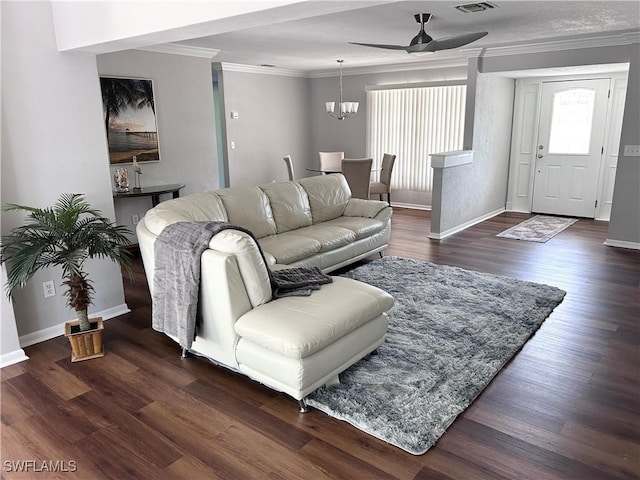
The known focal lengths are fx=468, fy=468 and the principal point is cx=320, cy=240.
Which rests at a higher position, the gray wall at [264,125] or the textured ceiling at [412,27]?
the textured ceiling at [412,27]

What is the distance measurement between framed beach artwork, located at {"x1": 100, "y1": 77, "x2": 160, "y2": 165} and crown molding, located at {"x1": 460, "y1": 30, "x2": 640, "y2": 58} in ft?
13.6

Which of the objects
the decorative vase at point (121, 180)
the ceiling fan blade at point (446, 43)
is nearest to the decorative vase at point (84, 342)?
the decorative vase at point (121, 180)

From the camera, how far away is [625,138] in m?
5.28

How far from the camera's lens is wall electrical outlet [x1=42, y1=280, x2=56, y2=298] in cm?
334

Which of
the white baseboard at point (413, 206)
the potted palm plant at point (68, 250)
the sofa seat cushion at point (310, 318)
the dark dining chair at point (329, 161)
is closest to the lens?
the sofa seat cushion at point (310, 318)

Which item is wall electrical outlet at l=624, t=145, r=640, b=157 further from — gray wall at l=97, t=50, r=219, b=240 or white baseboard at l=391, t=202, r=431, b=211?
gray wall at l=97, t=50, r=219, b=240

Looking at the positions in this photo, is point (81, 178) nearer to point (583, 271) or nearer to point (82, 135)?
point (82, 135)

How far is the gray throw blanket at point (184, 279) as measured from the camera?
2633 mm

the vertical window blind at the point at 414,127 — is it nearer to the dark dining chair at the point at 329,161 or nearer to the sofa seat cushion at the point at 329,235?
the dark dining chair at the point at 329,161

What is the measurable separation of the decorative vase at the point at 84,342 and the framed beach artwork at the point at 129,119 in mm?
2659

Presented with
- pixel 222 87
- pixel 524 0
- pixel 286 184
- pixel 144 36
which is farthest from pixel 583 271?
pixel 222 87

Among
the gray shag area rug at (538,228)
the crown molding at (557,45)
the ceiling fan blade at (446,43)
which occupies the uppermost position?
the crown molding at (557,45)

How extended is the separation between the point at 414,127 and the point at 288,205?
4104 millimetres

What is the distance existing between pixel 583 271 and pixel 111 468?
14.6 feet
